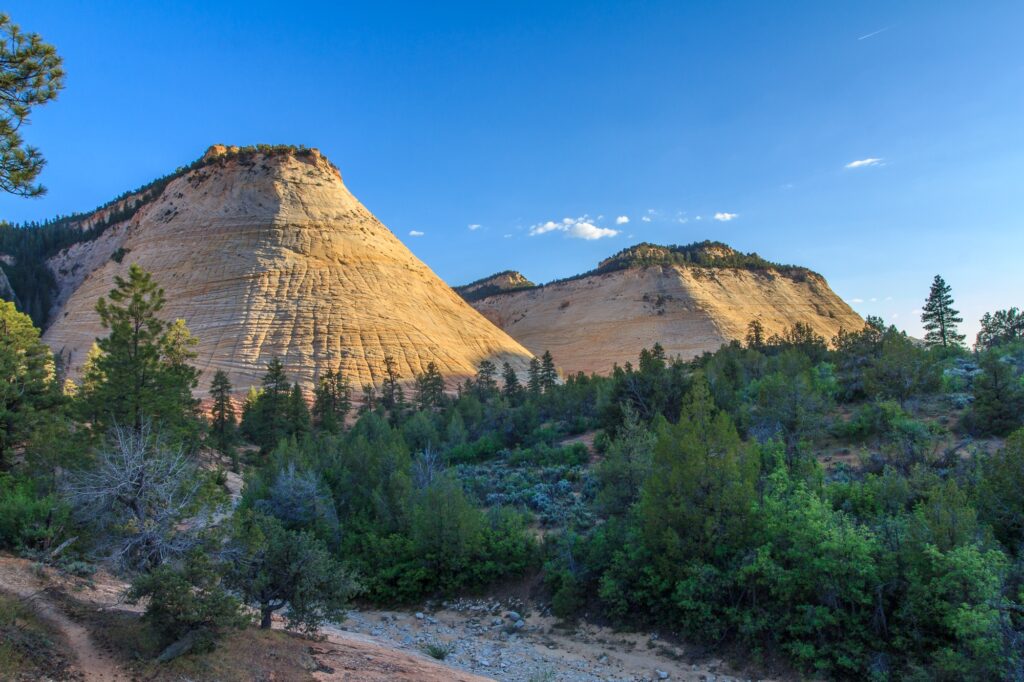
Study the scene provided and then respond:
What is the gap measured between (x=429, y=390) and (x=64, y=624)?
44.2 metres

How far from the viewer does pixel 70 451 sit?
62.5ft

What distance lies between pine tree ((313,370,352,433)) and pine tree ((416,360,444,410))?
5921 mm

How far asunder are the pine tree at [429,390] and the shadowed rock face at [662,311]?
3749 centimetres

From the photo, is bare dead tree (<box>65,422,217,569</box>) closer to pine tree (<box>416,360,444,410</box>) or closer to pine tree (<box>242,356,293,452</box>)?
pine tree (<box>242,356,293,452</box>)

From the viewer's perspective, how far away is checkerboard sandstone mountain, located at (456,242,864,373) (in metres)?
92.4

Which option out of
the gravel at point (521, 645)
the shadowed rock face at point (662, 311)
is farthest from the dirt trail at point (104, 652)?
the shadowed rock face at point (662, 311)

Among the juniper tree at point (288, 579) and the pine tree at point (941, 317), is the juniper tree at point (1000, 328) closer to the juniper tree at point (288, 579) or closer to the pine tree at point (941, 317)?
the pine tree at point (941, 317)

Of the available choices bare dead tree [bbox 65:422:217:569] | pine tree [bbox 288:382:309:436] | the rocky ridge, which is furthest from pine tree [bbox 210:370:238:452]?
the rocky ridge

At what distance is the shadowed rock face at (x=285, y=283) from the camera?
58656 mm

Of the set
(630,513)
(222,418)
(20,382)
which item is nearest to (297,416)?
(222,418)

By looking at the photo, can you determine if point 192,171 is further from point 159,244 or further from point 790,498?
point 790,498

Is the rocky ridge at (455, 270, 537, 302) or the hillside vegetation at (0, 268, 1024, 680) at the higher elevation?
the rocky ridge at (455, 270, 537, 302)

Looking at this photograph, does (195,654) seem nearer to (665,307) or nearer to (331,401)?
(331,401)

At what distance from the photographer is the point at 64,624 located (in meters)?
9.38
